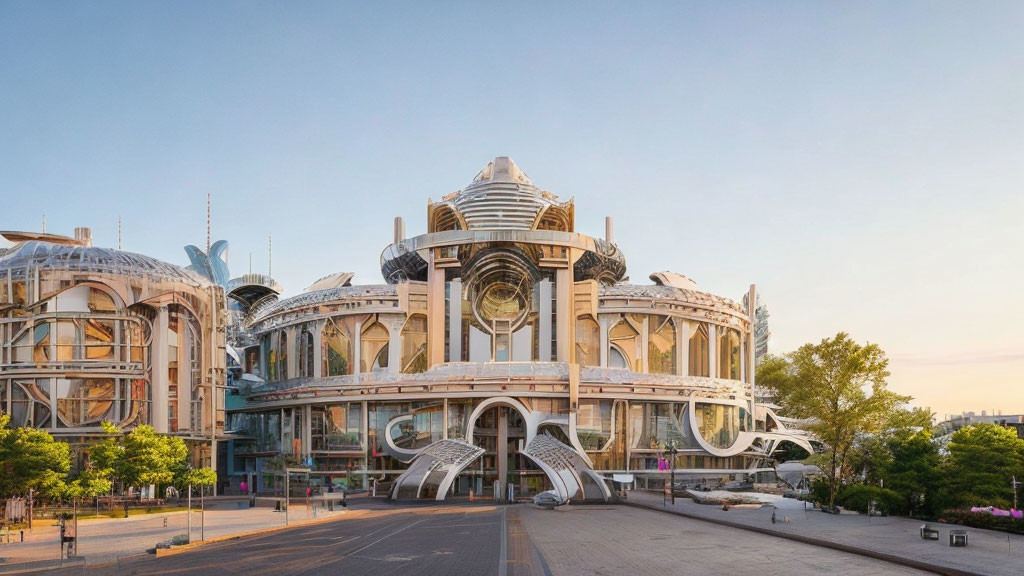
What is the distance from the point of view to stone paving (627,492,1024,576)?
3120 cm

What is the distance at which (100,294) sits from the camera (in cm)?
7156

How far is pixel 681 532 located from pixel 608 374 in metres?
44.6

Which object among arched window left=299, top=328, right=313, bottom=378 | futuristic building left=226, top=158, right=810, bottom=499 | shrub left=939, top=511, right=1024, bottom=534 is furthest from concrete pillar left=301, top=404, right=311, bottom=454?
shrub left=939, top=511, right=1024, bottom=534

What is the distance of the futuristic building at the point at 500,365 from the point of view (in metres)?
85.0

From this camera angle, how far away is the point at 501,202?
334 ft

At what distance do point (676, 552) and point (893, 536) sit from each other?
1097 centimetres

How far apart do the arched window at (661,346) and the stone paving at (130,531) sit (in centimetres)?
4232

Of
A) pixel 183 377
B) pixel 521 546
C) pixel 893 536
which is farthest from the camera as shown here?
pixel 183 377

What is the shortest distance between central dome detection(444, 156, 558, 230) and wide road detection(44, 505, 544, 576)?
176ft

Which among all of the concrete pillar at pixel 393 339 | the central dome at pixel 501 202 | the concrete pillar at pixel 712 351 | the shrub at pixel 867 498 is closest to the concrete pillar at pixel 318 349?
the concrete pillar at pixel 393 339

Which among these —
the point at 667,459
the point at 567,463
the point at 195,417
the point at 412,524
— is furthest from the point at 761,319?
the point at 412,524

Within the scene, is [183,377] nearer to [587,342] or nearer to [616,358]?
[587,342]

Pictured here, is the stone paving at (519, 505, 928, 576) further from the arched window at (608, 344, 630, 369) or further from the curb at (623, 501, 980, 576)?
the arched window at (608, 344, 630, 369)

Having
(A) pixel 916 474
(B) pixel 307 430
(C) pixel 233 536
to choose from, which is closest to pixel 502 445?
(B) pixel 307 430
